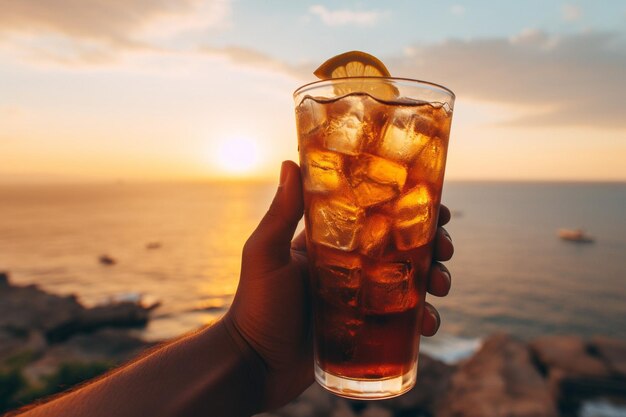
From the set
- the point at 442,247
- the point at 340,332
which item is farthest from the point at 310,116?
the point at 442,247

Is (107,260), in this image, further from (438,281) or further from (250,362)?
(438,281)

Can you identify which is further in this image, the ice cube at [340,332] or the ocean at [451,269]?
the ocean at [451,269]

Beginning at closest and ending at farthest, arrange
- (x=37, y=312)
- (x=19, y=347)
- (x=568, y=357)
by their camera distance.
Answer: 1. (x=568, y=357)
2. (x=19, y=347)
3. (x=37, y=312)

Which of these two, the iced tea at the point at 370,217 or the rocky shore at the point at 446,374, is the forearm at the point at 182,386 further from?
the rocky shore at the point at 446,374

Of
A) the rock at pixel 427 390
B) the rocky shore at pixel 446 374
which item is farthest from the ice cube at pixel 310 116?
the rock at pixel 427 390

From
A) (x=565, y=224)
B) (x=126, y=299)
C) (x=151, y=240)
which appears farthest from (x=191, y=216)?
(x=565, y=224)

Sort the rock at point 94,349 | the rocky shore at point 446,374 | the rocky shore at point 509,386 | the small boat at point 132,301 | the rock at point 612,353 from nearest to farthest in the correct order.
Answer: the rocky shore at point 509,386 < the rocky shore at point 446,374 < the rock at point 612,353 < the rock at point 94,349 < the small boat at point 132,301
